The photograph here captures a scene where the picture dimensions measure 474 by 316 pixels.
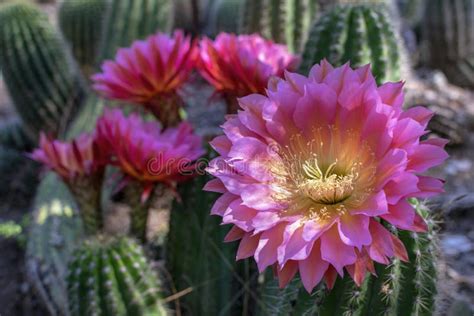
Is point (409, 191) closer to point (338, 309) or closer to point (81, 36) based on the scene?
point (338, 309)

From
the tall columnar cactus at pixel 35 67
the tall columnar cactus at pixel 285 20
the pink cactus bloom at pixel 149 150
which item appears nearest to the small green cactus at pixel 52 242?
the pink cactus bloom at pixel 149 150

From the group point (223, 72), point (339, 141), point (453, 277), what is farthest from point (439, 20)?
point (339, 141)

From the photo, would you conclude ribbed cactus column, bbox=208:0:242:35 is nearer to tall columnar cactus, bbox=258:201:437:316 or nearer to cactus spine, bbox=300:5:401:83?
cactus spine, bbox=300:5:401:83

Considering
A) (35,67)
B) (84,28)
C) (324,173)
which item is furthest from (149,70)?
(84,28)

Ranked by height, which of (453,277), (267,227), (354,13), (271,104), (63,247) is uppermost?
(354,13)

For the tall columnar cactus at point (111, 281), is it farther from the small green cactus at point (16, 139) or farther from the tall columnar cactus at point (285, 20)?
the small green cactus at point (16, 139)

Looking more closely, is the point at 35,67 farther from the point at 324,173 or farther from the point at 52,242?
the point at 324,173

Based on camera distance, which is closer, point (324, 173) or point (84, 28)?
point (324, 173)
